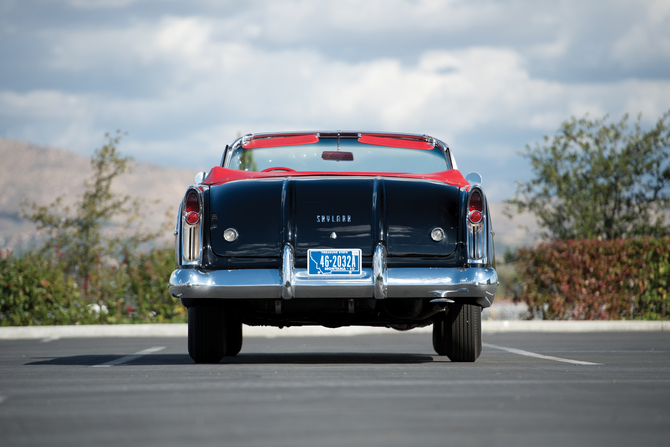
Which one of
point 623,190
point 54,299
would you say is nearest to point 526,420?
point 54,299

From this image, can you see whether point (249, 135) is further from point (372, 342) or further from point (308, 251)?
point (372, 342)

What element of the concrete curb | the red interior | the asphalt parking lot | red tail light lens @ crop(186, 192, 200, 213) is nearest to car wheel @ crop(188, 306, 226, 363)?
the asphalt parking lot

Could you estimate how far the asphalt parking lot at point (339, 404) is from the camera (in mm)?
3463

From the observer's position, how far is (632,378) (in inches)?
223

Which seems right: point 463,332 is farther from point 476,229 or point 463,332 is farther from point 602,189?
point 602,189

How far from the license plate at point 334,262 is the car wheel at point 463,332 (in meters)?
1.19

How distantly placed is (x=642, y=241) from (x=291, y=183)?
1184 centimetres

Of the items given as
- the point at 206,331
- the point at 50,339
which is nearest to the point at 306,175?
the point at 206,331

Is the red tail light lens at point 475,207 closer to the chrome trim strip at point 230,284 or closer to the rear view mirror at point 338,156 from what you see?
the chrome trim strip at point 230,284

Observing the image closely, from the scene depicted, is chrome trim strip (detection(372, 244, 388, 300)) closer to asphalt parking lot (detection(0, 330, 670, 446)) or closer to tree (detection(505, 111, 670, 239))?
asphalt parking lot (detection(0, 330, 670, 446))

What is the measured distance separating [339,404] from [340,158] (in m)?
3.94

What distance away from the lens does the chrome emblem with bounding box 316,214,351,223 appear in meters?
6.53

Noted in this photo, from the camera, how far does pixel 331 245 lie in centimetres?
648

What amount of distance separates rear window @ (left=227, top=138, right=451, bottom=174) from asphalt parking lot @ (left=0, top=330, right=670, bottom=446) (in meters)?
1.86
